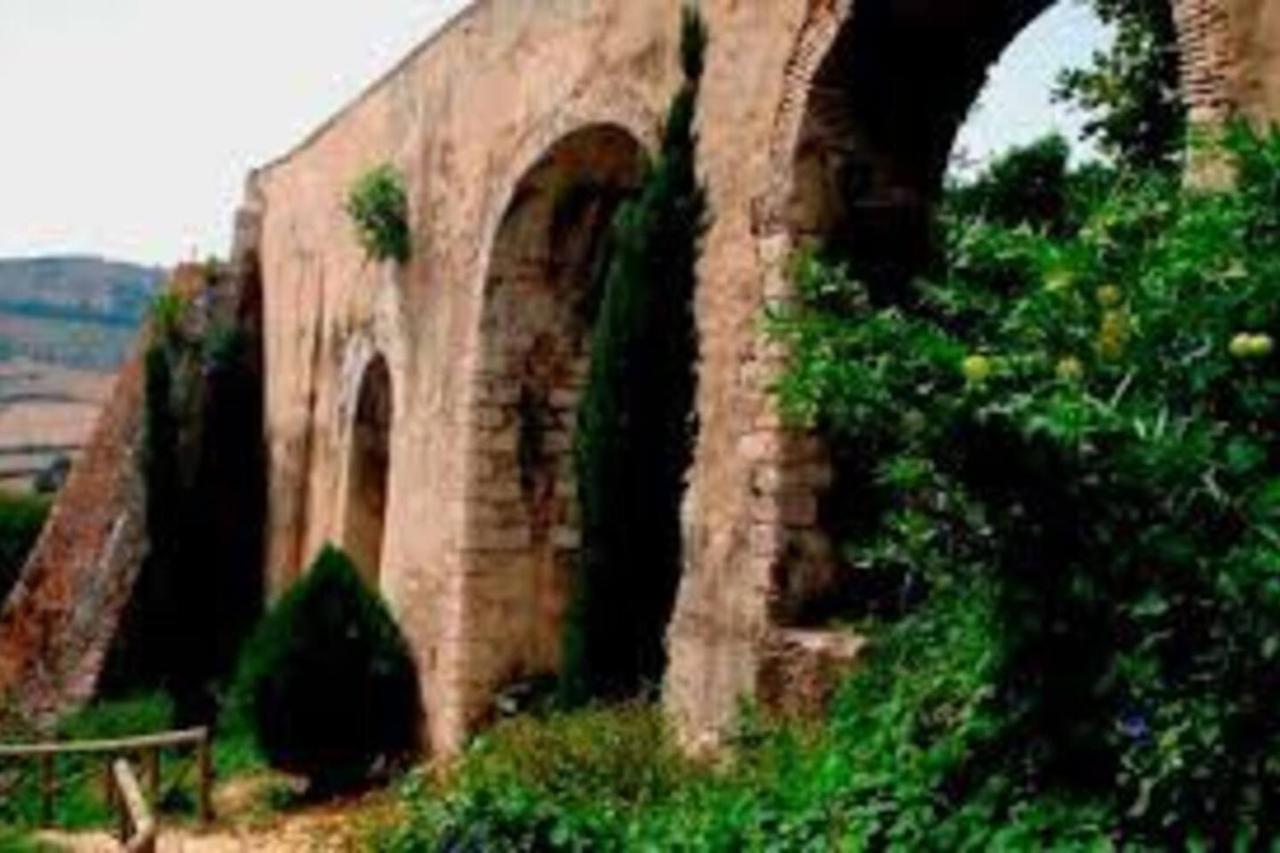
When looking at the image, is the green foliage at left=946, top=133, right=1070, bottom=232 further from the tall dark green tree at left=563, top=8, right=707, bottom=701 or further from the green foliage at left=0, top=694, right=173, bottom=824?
the green foliage at left=0, top=694, right=173, bottom=824

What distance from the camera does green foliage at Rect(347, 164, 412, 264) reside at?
48.2 feet

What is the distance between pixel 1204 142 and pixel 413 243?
10.3 meters

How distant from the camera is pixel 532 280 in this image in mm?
12781

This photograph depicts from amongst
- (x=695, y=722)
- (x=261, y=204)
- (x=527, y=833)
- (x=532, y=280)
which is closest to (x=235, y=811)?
(x=532, y=280)

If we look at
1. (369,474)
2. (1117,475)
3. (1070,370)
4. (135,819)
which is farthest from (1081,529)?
(369,474)

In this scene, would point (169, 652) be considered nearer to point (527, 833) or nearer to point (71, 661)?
point (71, 661)

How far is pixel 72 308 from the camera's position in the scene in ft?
283

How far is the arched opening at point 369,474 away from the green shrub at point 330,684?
285 cm

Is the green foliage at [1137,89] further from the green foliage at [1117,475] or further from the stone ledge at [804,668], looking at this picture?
the green foliage at [1117,475]

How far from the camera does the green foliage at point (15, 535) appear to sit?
23.2 meters

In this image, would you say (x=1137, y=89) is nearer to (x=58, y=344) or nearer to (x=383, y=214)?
(x=383, y=214)

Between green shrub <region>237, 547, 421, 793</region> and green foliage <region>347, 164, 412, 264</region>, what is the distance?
2.66m

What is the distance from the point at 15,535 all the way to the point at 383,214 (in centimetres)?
1055

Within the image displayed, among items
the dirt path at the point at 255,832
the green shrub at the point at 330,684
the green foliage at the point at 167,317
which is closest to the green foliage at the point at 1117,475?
the dirt path at the point at 255,832
